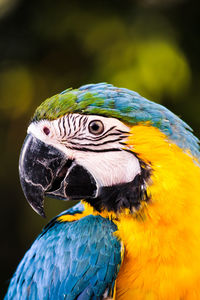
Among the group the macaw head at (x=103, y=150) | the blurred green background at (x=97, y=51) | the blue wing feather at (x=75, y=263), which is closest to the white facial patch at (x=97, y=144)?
the macaw head at (x=103, y=150)

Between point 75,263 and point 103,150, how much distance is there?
15.8 inches

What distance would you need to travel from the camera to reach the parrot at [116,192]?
1302 millimetres

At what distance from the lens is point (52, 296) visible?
1.39 m

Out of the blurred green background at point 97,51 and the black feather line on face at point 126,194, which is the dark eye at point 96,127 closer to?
the black feather line on face at point 126,194

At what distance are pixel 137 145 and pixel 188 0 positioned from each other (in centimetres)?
228

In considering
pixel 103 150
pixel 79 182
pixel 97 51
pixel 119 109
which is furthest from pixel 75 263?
pixel 97 51

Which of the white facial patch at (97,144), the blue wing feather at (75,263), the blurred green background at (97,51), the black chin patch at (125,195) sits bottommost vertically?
the blue wing feather at (75,263)

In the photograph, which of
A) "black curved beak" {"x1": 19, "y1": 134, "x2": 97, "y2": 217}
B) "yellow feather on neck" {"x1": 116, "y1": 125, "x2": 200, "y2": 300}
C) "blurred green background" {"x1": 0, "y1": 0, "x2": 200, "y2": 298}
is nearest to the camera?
"yellow feather on neck" {"x1": 116, "y1": 125, "x2": 200, "y2": 300}

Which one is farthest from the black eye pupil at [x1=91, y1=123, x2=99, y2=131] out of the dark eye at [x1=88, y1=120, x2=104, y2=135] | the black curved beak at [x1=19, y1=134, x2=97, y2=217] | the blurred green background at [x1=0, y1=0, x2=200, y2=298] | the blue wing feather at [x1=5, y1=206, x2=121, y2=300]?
the blurred green background at [x1=0, y1=0, x2=200, y2=298]

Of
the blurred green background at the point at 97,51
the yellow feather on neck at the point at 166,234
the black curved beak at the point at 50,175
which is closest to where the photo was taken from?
the yellow feather on neck at the point at 166,234

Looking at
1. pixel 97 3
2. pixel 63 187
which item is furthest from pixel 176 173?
pixel 97 3

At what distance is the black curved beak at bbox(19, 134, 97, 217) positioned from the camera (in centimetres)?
139

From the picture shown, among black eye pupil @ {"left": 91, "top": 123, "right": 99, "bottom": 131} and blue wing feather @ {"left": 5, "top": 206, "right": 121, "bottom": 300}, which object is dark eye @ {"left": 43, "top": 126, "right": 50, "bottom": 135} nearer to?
black eye pupil @ {"left": 91, "top": 123, "right": 99, "bottom": 131}

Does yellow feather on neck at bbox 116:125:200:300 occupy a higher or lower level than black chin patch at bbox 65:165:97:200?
lower
